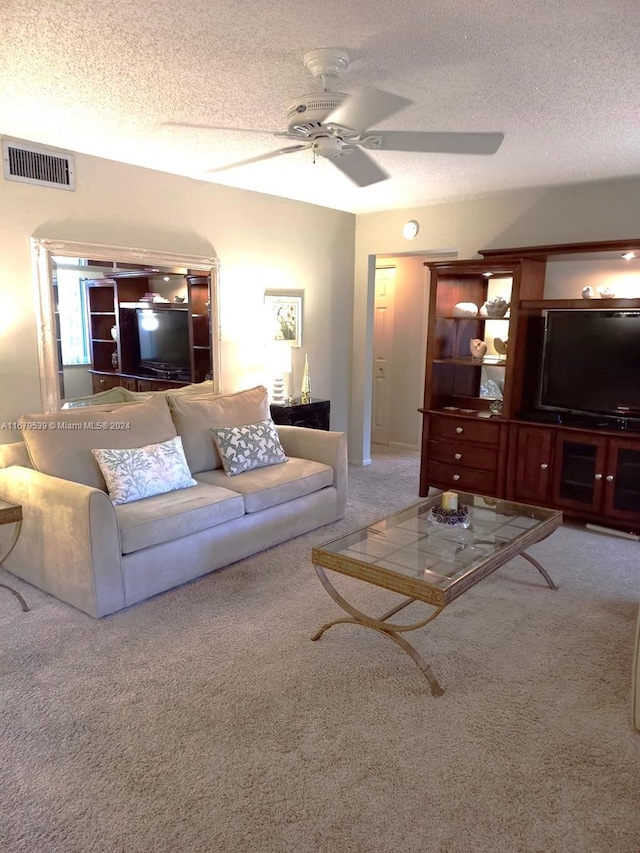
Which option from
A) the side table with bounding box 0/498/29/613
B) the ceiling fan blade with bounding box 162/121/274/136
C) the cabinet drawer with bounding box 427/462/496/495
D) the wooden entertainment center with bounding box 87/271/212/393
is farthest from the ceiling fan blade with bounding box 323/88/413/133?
the cabinet drawer with bounding box 427/462/496/495

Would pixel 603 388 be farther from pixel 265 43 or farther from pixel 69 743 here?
pixel 69 743

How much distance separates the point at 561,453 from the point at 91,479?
315 cm

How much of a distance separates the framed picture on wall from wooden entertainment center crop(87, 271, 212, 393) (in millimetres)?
721

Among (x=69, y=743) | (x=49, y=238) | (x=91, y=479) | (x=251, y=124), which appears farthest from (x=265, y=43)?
(x=69, y=743)

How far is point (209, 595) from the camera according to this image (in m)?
3.20

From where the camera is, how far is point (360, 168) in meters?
3.96

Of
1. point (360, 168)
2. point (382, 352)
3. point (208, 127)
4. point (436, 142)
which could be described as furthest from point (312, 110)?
point (382, 352)

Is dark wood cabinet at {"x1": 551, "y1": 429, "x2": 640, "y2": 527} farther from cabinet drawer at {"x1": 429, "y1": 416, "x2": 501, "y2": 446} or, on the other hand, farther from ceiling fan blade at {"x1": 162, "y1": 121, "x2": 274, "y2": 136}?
ceiling fan blade at {"x1": 162, "y1": 121, "x2": 274, "y2": 136}

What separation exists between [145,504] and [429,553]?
156cm

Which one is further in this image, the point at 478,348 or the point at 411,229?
the point at 411,229

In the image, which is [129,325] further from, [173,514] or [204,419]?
[173,514]

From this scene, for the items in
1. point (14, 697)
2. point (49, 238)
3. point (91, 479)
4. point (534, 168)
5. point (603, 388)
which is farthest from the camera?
point (603, 388)

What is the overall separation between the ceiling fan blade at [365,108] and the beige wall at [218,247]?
1702 millimetres

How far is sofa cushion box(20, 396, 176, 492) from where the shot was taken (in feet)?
10.8
